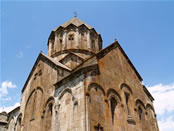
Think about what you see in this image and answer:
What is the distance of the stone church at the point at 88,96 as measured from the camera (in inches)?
359

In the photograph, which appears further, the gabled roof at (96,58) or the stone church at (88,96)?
the gabled roof at (96,58)

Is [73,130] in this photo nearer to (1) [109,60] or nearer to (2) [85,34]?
(1) [109,60]

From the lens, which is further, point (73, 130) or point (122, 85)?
point (122, 85)

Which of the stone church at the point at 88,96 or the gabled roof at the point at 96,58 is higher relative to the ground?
the gabled roof at the point at 96,58

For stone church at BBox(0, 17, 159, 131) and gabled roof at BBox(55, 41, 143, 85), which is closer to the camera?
stone church at BBox(0, 17, 159, 131)

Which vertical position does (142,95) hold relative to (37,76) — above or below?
below

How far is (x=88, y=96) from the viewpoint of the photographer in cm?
907

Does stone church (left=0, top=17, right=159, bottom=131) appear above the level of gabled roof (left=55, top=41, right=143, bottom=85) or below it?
below

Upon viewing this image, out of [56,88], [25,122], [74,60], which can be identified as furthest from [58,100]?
[74,60]

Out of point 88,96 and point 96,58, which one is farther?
point 96,58

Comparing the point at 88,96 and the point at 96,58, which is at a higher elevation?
the point at 96,58

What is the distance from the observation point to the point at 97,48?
1973 centimetres

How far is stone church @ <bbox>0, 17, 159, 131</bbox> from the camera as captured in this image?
29.9ft

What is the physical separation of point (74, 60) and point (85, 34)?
434 cm
